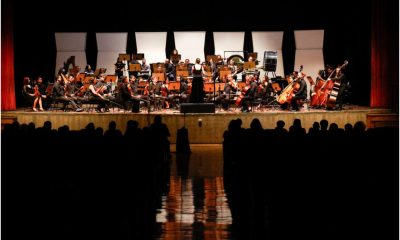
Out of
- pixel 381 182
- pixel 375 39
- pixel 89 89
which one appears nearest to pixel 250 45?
pixel 375 39

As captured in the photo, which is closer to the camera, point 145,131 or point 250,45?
point 145,131

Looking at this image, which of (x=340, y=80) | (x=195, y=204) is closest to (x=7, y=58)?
(x=340, y=80)

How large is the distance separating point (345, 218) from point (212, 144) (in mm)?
9857

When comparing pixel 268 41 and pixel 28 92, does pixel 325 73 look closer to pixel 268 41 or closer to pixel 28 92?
pixel 268 41

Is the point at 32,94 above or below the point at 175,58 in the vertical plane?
below

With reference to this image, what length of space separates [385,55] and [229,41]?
5036mm

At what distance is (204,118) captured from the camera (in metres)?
14.8

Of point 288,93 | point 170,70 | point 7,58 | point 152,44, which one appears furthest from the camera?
point 152,44

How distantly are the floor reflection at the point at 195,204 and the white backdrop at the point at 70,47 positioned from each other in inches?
357

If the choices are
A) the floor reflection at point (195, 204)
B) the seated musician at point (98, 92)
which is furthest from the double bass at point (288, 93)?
the floor reflection at point (195, 204)

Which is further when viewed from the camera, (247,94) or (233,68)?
(233,68)

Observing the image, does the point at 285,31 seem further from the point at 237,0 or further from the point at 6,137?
the point at 6,137

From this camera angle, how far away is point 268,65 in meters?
18.0

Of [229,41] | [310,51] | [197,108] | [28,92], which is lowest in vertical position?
[197,108]
